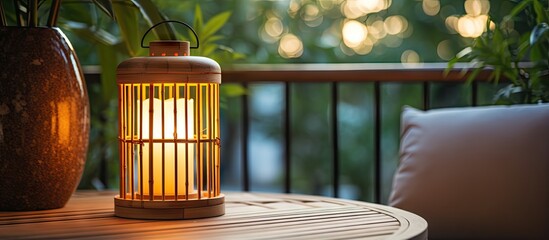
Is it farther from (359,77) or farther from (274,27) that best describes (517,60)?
(274,27)

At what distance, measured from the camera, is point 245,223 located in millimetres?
1271

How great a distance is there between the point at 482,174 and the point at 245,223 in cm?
74

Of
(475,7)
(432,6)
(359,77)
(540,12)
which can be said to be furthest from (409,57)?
(540,12)

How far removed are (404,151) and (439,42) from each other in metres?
2.29

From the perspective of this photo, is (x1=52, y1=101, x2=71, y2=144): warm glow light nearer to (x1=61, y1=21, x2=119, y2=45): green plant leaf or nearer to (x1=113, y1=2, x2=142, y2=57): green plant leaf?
(x1=113, y1=2, x2=142, y2=57): green plant leaf

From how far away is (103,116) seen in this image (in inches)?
109

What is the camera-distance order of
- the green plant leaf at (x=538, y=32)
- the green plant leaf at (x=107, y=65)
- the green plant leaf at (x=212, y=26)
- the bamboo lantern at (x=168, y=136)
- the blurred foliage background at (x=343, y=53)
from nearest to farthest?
the bamboo lantern at (x=168, y=136), the green plant leaf at (x=538, y=32), the green plant leaf at (x=212, y=26), the green plant leaf at (x=107, y=65), the blurred foliage background at (x=343, y=53)

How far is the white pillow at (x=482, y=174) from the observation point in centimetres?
175

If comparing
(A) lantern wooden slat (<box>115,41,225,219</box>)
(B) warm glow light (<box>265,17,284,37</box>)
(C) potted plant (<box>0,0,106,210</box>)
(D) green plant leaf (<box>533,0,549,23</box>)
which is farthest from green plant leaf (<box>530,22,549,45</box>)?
(B) warm glow light (<box>265,17,284,37</box>)

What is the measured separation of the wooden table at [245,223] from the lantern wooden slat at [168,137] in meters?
0.03

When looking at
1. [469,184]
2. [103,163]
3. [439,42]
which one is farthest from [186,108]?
[439,42]

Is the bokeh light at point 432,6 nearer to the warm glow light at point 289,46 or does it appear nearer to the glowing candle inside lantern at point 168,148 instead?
the warm glow light at point 289,46

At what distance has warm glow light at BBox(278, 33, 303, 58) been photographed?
4188 mm

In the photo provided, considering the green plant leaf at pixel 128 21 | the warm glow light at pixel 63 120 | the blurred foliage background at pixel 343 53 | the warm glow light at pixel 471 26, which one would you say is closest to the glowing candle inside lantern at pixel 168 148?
the warm glow light at pixel 63 120
